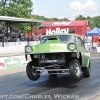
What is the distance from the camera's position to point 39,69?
10.2 metres

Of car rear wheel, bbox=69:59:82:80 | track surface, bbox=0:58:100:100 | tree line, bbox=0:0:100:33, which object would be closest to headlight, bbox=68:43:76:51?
car rear wheel, bbox=69:59:82:80

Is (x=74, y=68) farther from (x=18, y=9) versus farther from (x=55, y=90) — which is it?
(x=18, y=9)

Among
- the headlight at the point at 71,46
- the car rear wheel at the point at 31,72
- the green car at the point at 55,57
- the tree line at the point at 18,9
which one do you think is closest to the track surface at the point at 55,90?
the car rear wheel at the point at 31,72

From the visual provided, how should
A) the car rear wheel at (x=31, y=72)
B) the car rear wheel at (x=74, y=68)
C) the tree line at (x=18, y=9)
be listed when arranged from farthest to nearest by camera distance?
the tree line at (x=18, y=9) → the car rear wheel at (x=31, y=72) → the car rear wheel at (x=74, y=68)

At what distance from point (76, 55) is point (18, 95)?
270cm

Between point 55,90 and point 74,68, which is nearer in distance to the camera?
point 55,90

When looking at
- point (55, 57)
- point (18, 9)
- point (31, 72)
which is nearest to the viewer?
point (55, 57)

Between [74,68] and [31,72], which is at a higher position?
[74,68]

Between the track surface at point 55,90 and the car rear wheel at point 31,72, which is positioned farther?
the car rear wheel at point 31,72

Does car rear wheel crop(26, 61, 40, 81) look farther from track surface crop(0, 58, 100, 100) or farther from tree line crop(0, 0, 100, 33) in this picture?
tree line crop(0, 0, 100, 33)

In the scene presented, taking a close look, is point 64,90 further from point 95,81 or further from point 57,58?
point 95,81

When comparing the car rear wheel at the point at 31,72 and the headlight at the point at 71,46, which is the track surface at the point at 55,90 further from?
the headlight at the point at 71,46

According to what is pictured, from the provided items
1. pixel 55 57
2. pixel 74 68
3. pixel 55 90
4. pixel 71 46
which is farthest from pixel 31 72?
pixel 71 46

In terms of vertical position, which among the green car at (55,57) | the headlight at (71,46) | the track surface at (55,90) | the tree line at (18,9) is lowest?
the track surface at (55,90)
